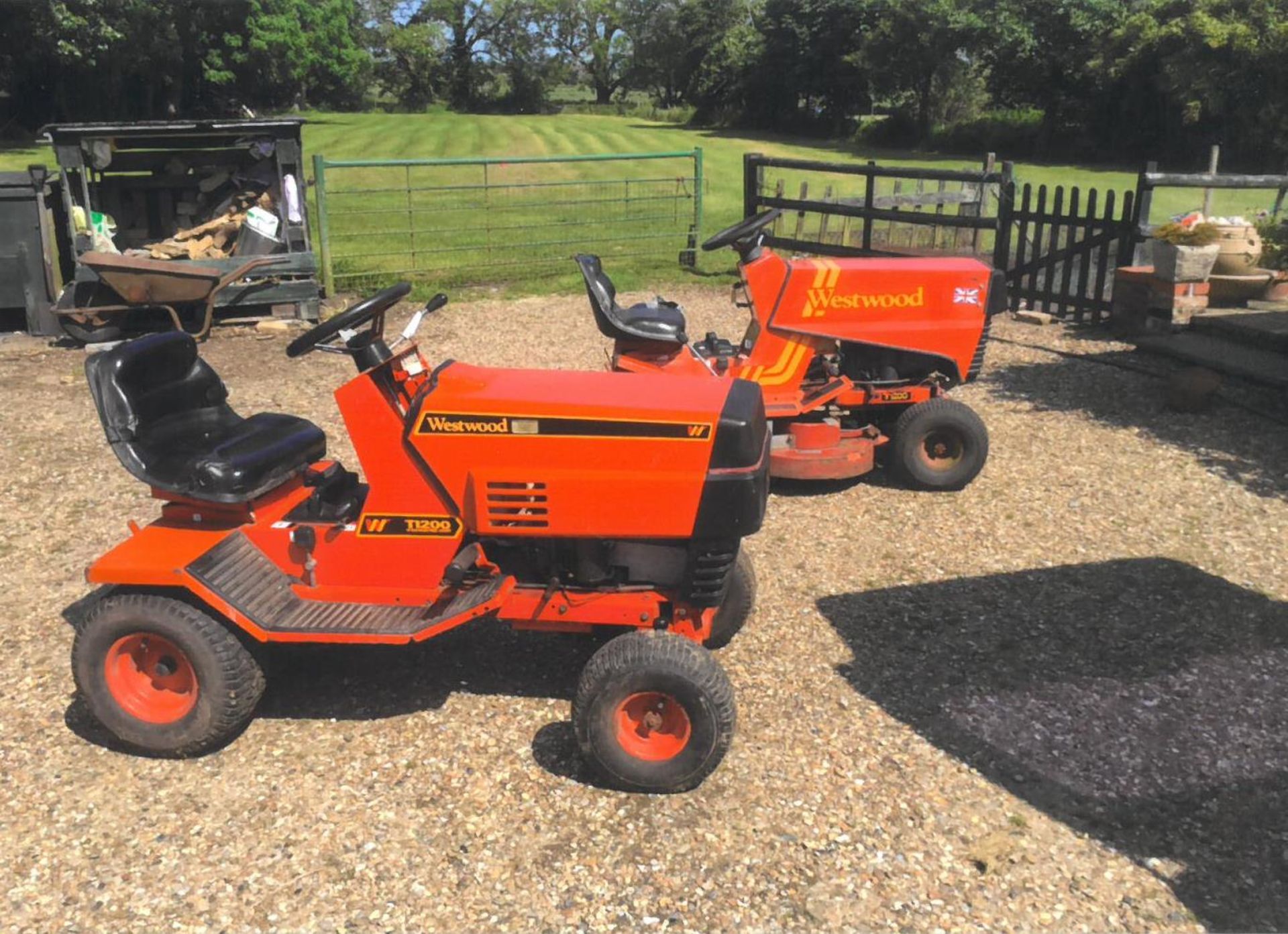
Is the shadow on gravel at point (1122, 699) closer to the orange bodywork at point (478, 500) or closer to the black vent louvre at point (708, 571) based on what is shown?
the black vent louvre at point (708, 571)

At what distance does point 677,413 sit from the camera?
142 inches

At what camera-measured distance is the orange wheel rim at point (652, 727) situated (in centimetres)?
366

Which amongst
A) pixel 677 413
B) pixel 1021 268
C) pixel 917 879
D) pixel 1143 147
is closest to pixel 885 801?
pixel 917 879

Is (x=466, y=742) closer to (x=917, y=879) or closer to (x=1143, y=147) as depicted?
(x=917, y=879)

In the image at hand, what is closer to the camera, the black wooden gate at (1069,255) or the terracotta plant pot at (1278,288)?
the terracotta plant pot at (1278,288)

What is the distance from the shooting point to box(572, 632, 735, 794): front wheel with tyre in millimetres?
3562

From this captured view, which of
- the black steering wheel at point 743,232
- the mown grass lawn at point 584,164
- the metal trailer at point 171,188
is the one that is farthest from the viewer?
the mown grass lawn at point 584,164

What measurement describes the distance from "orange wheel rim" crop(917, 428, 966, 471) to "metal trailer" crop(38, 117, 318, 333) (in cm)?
705

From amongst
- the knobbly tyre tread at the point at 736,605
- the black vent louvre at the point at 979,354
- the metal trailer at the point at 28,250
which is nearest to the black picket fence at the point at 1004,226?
the black vent louvre at the point at 979,354

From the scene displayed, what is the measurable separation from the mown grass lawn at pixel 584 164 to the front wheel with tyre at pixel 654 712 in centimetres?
976

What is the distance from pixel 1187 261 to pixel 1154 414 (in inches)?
94.0

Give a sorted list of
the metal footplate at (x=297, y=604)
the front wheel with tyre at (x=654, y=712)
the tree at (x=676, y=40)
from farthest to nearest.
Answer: the tree at (x=676, y=40)
the metal footplate at (x=297, y=604)
the front wheel with tyre at (x=654, y=712)

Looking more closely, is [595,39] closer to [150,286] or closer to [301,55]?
[301,55]

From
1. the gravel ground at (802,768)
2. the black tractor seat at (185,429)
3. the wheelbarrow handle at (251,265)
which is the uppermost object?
the black tractor seat at (185,429)
